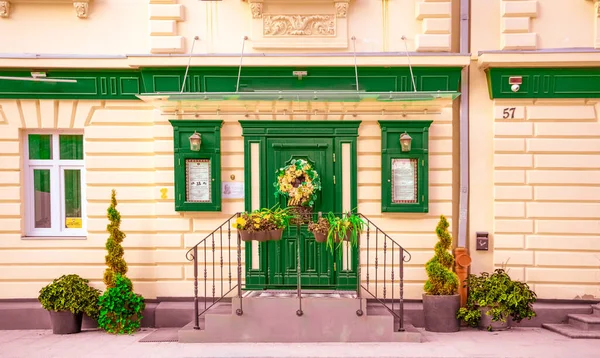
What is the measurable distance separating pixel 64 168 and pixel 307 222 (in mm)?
4272

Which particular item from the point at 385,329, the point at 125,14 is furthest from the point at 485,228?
the point at 125,14

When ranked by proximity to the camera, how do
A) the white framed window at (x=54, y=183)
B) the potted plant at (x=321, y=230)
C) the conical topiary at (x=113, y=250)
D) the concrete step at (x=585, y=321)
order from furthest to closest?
1. the white framed window at (x=54, y=183)
2. the conical topiary at (x=113, y=250)
3. the concrete step at (x=585, y=321)
4. the potted plant at (x=321, y=230)

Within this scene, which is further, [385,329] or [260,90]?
Result: [260,90]

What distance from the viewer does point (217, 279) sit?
27.4 ft

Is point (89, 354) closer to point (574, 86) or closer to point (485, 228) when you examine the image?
point (485, 228)

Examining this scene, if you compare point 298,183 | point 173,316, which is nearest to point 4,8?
point 298,183

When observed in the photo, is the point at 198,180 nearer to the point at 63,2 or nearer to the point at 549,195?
the point at 63,2

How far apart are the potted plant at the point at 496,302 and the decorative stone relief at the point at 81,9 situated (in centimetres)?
758

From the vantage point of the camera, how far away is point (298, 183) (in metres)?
8.06

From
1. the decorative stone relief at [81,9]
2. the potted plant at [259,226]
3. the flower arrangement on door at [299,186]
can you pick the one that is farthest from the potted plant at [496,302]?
the decorative stone relief at [81,9]

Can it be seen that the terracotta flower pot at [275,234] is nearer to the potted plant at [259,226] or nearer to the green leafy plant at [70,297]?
the potted plant at [259,226]

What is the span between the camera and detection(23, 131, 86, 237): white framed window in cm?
859

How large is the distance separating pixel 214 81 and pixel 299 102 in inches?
56.6

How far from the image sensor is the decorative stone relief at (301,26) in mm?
8266
